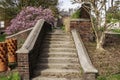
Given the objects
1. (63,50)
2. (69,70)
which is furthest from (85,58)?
(63,50)

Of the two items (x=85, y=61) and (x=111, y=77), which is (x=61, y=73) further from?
(x=111, y=77)

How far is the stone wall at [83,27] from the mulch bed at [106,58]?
13.1 inches

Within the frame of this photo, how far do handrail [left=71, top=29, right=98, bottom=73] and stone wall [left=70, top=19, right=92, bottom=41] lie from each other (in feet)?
0.86

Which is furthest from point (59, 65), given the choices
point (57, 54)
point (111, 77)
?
point (111, 77)

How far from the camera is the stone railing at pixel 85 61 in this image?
26.5ft

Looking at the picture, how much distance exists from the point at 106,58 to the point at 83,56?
1425mm

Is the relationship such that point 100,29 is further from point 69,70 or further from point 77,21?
point 69,70

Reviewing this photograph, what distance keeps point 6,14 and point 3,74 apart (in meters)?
31.0

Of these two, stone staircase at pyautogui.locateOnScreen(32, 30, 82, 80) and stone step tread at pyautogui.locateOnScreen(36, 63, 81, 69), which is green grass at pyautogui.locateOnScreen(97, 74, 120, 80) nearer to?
stone staircase at pyautogui.locateOnScreen(32, 30, 82, 80)

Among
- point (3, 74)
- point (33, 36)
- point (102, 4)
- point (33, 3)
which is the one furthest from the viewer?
point (33, 3)

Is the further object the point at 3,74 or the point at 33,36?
the point at 33,36

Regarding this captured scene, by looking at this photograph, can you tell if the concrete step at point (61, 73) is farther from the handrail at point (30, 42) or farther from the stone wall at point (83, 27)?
the stone wall at point (83, 27)

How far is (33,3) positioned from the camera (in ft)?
128

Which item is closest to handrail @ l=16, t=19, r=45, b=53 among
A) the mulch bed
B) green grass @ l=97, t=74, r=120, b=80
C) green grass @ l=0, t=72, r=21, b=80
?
green grass @ l=0, t=72, r=21, b=80
